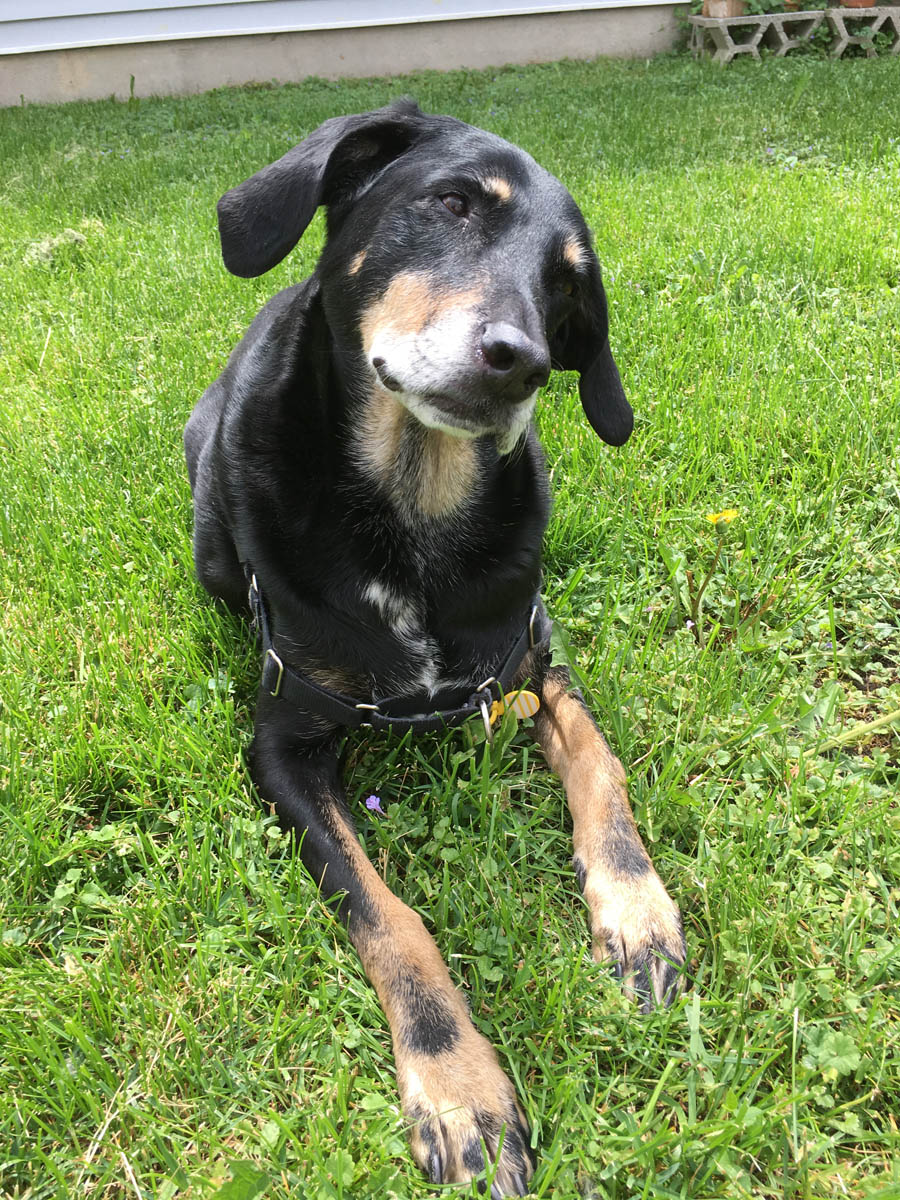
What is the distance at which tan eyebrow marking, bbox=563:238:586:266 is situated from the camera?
6.68 ft

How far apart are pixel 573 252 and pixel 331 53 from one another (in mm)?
11740

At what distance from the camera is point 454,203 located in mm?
1963

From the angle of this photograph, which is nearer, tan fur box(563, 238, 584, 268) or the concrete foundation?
tan fur box(563, 238, 584, 268)

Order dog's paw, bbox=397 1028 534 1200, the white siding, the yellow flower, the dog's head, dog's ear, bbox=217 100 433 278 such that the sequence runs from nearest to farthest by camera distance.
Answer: dog's paw, bbox=397 1028 534 1200 → the dog's head → dog's ear, bbox=217 100 433 278 → the yellow flower → the white siding

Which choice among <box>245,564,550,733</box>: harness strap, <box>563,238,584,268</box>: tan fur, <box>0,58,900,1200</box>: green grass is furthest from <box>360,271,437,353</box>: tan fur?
<box>0,58,900,1200</box>: green grass

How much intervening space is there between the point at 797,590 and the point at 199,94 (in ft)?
38.1

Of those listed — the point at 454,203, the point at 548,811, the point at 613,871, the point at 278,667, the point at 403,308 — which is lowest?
the point at 548,811

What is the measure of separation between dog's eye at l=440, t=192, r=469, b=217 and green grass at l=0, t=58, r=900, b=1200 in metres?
1.08

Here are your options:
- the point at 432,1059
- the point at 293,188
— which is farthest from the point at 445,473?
the point at 432,1059

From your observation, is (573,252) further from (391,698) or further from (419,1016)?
(419,1016)

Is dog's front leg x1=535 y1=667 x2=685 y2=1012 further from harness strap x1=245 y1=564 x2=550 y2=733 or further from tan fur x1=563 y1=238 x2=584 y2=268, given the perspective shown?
tan fur x1=563 y1=238 x2=584 y2=268

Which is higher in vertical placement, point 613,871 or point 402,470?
point 402,470

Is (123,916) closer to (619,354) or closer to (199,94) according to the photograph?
(619,354)

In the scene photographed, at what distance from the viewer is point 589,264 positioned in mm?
2125
